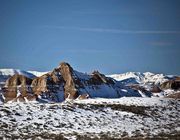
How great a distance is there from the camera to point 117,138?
3666cm

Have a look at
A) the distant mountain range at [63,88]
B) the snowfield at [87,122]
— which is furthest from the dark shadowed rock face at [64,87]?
the snowfield at [87,122]

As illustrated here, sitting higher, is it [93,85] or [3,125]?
[93,85]

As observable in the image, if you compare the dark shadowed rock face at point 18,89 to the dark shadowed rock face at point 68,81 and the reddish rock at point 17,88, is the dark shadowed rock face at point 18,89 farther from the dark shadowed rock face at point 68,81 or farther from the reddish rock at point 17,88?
the dark shadowed rock face at point 68,81

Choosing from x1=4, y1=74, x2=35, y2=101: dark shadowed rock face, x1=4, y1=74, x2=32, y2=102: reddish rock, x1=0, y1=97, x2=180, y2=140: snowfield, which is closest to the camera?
x1=0, y1=97, x2=180, y2=140: snowfield

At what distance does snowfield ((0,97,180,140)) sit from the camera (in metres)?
37.0

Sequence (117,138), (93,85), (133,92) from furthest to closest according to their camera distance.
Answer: (133,92) → (93,85) → (117,138)

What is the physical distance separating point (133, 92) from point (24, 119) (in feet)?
426

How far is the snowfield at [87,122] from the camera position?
3700 cm

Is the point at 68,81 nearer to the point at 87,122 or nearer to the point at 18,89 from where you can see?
the point at 18,89

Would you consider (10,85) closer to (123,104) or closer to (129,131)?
(123,104)

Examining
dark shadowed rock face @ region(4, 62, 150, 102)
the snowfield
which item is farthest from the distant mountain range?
the snowfield

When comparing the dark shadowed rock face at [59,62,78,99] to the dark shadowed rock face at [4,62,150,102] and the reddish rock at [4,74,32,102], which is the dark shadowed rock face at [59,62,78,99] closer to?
the dark shadowed rock face at [4,62,150,102]

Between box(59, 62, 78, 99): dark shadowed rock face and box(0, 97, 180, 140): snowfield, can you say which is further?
box(59, 62, 78, 99): dark shadowed rock face

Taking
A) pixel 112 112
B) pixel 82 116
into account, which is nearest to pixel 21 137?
pixel 82 116
